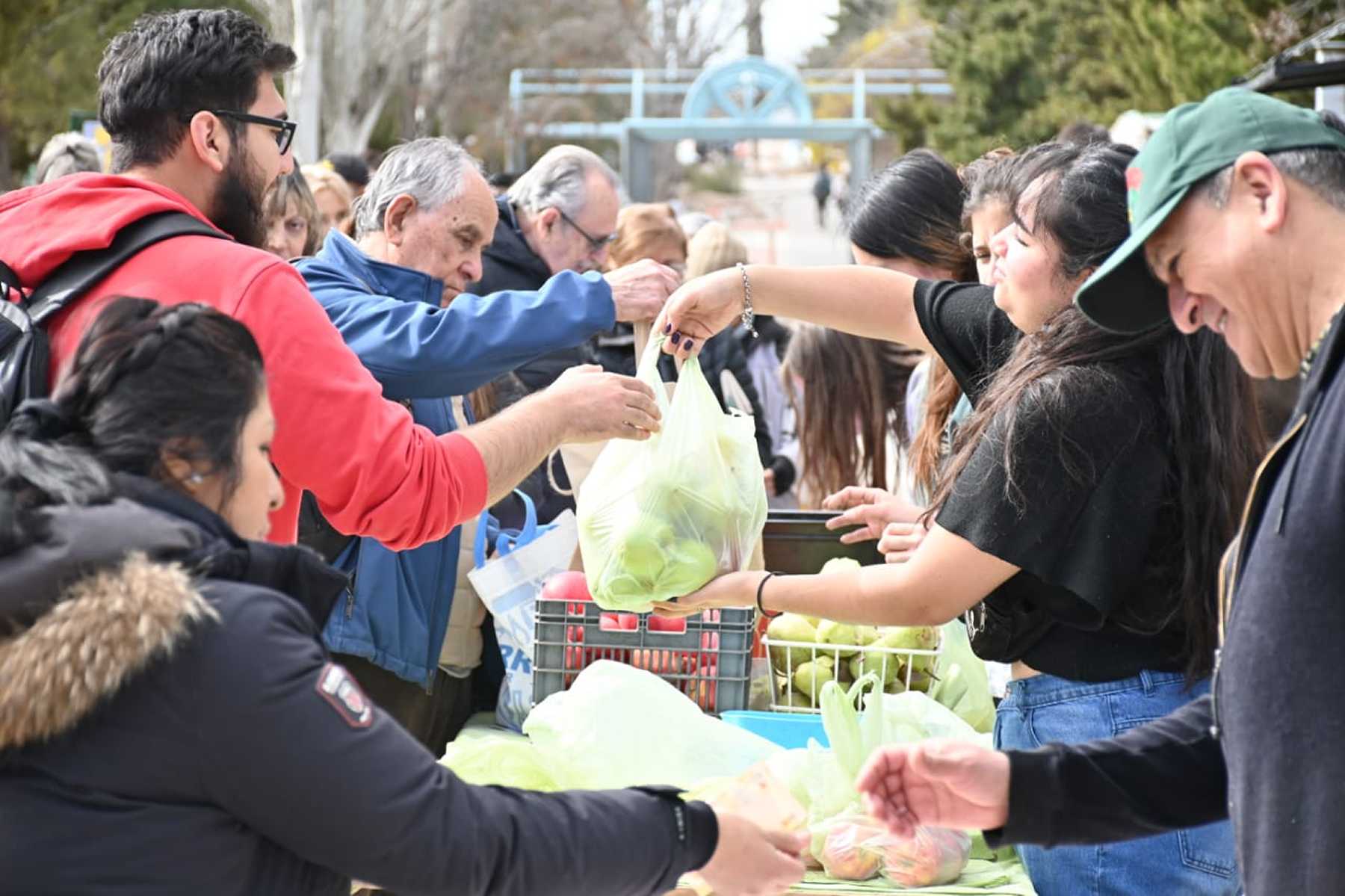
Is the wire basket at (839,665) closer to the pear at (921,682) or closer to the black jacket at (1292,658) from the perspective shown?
the pear at (921,682)

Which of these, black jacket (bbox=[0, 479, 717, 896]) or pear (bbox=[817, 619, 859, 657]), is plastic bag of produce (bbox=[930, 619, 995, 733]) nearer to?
pear (bbox=[817, 619, 859, 657])

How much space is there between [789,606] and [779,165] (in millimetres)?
57542

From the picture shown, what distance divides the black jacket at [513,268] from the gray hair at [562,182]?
9 centimetres

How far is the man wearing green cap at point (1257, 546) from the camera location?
1.67m

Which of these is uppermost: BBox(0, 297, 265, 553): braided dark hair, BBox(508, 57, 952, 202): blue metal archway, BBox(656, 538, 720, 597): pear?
BBox(0, 297, 265, 553): braided dark hair

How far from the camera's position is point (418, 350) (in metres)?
3.35

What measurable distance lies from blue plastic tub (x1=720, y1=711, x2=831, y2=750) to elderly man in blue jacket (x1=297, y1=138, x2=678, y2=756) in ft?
2.73

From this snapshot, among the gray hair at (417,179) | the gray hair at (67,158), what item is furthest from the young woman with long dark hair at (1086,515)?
the gray hair at (67,158)

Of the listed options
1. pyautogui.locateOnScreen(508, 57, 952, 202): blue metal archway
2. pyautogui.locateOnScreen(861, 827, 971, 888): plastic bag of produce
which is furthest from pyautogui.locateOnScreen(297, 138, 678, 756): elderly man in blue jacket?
pyautogui.locateOnScreen(508, 57, 952, 202): blue metal archway

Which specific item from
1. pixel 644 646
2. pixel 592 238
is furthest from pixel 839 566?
pixel 592 238

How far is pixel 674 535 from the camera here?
2938 mm

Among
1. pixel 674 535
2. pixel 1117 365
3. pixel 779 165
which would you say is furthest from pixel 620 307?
pixel 779 165

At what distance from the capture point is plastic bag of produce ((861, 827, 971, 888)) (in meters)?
2.78

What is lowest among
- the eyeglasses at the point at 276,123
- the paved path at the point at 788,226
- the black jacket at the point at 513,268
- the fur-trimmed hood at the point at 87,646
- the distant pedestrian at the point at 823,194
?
the paved path at the point at 788,226
